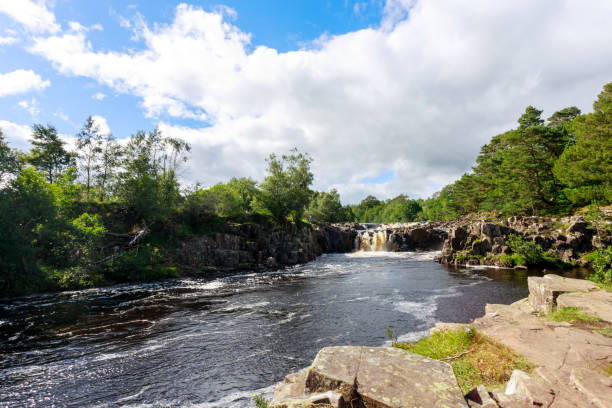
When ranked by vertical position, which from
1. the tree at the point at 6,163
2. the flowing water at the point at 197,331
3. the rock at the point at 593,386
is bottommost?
the flowing water at the point at 197,331

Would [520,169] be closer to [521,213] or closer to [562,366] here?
[521,213]

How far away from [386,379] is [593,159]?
48630mm

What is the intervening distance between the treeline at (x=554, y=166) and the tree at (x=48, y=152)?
8046cm

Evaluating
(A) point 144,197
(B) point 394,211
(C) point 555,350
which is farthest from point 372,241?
(B) point 394,211

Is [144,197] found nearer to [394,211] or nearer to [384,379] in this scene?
[384,379]

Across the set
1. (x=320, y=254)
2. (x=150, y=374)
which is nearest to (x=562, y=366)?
(x=150, y=374)

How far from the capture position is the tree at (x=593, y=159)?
34.4 m

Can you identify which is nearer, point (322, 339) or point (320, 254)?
point (322, 339)

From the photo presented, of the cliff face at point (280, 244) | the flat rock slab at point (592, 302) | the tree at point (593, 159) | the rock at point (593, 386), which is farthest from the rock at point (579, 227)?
the rock at point (593, 386)

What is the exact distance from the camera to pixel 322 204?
345 feet

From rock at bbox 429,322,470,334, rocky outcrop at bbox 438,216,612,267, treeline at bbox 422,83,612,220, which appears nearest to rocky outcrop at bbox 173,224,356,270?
rocky outcrop at bbox 438,216,612,267

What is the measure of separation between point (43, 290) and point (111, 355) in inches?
773

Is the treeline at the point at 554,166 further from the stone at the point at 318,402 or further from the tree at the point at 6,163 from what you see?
the tree at the point at 6,163

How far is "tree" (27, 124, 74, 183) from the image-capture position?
4634 centimetres
